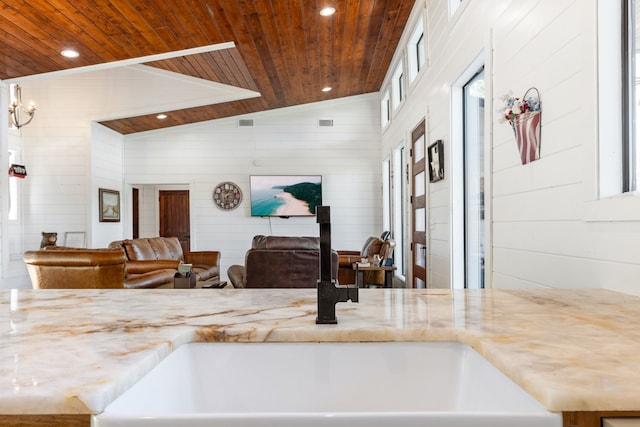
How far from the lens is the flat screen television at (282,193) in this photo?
8.38 meters

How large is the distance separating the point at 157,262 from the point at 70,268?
5.92 feet

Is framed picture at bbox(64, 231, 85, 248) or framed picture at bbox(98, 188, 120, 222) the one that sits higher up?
framed picture at bbox(98, 188, 120, 222)

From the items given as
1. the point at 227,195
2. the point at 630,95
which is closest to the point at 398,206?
the point at 227,195

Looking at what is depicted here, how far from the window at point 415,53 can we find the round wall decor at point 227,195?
4.13 metres

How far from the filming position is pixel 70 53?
4895mm

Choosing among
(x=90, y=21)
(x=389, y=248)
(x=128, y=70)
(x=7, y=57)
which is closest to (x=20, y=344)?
(x=90, y=21)

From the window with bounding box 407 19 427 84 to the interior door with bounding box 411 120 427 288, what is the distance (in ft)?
2.55

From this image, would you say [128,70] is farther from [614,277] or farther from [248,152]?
[614,277]

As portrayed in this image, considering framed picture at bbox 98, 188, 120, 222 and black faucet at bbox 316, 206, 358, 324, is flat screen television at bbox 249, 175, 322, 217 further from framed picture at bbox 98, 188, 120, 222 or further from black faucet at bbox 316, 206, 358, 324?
black faucet at bbox 316, 206, 358, 324

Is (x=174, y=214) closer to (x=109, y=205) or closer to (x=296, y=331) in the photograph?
(x=109, y=205)

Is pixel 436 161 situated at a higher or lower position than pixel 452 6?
lower

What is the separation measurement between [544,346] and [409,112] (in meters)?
5.25

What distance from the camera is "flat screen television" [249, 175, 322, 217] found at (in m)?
8.38

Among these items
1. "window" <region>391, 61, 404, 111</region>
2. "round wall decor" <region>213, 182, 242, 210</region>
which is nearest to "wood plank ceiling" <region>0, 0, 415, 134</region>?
"window" <region>391, 61, 404, 111</region>
